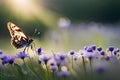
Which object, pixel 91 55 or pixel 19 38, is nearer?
pixel 91 55

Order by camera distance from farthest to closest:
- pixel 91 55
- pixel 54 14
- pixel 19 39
Result: pixel 54 14 < pixel 19 39 < pixel 91 55

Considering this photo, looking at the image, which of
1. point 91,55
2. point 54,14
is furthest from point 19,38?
point 54,14

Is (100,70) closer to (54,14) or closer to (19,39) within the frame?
(19,39)

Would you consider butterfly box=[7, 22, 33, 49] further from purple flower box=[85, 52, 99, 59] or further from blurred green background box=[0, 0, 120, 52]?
blurred green background box=[0, 0, 120, 52]

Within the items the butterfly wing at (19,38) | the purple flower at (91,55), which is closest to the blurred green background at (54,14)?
the butterfly wing at (19,38)

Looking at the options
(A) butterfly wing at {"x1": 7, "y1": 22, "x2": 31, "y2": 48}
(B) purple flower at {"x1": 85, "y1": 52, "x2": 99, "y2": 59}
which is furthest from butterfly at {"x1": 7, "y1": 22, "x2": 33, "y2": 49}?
(B) purple flower at {"x1": 85, "y1": 52, "x2": 99, "y2": 59}

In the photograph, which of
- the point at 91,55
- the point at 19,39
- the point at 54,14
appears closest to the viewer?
the point at 91,55

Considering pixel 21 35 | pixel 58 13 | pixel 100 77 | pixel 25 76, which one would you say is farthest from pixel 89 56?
pixel 58 13

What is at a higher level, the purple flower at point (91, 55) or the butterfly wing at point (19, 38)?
the butterfly wing at point (19, 38)

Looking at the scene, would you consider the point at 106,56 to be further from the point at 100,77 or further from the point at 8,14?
the point at 8,14

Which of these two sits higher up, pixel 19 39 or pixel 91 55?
pixel 19 39

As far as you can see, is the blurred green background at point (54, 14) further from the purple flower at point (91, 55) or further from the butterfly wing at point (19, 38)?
the purple flower at point (91, 55)
